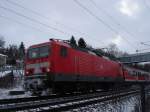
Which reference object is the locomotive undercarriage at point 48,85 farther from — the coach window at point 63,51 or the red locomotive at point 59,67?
the coach window at point 63,51

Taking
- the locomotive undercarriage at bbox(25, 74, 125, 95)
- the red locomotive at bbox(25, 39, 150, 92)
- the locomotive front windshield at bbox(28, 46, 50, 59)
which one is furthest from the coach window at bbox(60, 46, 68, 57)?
the locomotive undercarriage at bbox(25, 74, 125, 95)

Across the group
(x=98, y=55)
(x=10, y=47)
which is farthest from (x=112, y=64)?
(x=10, y=47)

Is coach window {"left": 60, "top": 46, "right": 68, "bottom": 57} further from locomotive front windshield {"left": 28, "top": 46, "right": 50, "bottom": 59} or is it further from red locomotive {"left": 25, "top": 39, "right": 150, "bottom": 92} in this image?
locomotive front windshield {"left": 28, "top": 46, "right": 50, "bottom": 59}

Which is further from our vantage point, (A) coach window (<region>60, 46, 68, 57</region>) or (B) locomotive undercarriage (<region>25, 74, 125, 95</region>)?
(A) coach window (<region>60, 46, 68, 57</region>)

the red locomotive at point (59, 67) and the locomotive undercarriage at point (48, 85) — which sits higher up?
the red locomotive at point (59, 67)

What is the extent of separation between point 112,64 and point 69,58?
10780 millimetres

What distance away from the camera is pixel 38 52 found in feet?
57.1

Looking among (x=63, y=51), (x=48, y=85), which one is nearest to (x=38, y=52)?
(x=63, y=51)

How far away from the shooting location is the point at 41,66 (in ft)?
53.9

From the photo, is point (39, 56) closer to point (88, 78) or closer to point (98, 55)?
point (88, 78)

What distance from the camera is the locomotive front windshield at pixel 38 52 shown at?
1673cm

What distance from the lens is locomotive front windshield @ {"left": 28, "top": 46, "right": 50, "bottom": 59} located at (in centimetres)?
1673

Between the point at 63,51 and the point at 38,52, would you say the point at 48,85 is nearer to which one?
the point at 63,51

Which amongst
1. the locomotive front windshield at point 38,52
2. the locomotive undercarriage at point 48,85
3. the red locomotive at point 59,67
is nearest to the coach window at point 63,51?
the red locomotive at point 59,67
